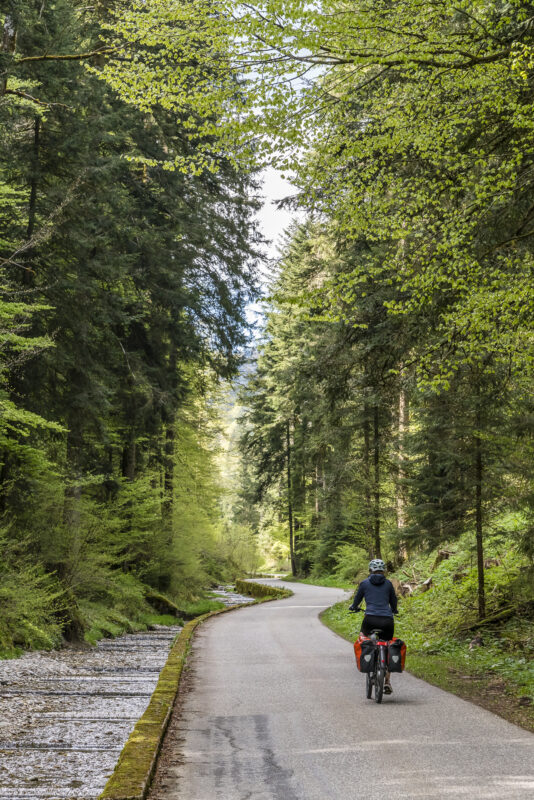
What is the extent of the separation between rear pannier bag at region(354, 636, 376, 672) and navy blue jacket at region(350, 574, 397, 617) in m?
0.38

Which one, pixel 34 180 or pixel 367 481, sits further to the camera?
pixel 367 481

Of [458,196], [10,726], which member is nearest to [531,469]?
[458,196]

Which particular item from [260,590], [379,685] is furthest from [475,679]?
[260,590]

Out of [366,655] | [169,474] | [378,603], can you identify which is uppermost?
[169,474]

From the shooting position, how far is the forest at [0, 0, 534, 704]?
8.09m

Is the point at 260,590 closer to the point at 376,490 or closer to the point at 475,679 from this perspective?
the point at 376,490

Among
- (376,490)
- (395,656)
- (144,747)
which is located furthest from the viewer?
(376,490)

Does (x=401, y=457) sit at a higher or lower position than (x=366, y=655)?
higher

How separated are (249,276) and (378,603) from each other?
1554 cm

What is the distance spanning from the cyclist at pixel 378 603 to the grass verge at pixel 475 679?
4.31 feet

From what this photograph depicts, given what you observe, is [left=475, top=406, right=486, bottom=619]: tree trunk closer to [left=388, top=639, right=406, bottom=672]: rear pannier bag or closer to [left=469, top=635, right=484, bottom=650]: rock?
[left=469, top=635, right=484, bottom=650]: rock

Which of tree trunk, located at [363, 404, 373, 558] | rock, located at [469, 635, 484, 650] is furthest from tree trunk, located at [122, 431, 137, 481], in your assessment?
rock, located at [469, 635, 484, 650]

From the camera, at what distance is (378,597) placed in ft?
31.0

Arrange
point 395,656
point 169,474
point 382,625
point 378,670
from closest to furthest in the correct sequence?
point 378,670
point 395,656
point 382,625
point 169,474
